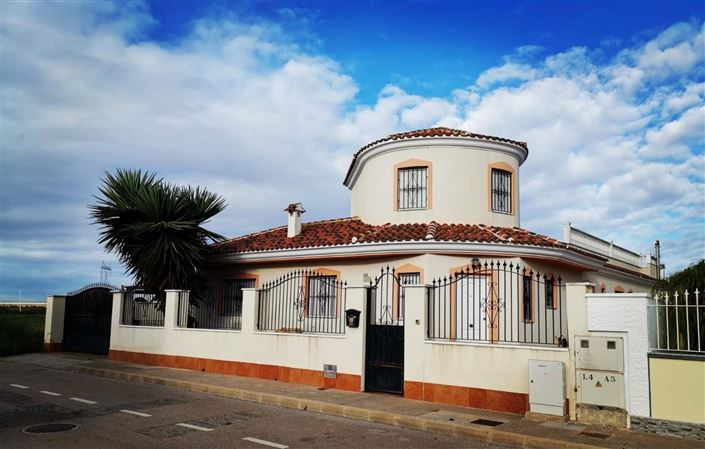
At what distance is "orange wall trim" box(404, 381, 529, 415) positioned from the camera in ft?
33.2

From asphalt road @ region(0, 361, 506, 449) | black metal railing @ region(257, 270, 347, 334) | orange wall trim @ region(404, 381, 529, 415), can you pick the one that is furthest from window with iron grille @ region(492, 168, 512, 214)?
asphalt road @ region(0, 361, 506, 449)

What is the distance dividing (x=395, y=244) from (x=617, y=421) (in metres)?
7.16

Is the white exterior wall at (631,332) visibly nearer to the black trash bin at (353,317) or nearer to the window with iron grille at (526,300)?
the black trash bin at (353,317)

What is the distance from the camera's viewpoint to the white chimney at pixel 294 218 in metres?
18.8

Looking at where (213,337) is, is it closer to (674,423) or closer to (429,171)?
(429,171)

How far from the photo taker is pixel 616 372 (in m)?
9.08

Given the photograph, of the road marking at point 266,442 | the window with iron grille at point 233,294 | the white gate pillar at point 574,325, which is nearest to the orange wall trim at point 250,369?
the window with iron grille at point 233,294

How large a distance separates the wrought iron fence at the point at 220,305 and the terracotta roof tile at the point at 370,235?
1.29m

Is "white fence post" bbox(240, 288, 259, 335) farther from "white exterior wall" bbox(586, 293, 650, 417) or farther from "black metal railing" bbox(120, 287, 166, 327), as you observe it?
"white exterior wall" bbox(586, 293, 650, 417)

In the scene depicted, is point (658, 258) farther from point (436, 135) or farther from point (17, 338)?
point (17, 338)

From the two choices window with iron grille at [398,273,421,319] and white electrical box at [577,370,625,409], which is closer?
white electrical box at [577,370,625,409]

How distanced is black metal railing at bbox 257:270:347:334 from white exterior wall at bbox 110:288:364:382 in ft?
2.05

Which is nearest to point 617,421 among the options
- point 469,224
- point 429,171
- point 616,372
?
point 616,372

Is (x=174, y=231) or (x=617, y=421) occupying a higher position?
(x=174, y=231)
